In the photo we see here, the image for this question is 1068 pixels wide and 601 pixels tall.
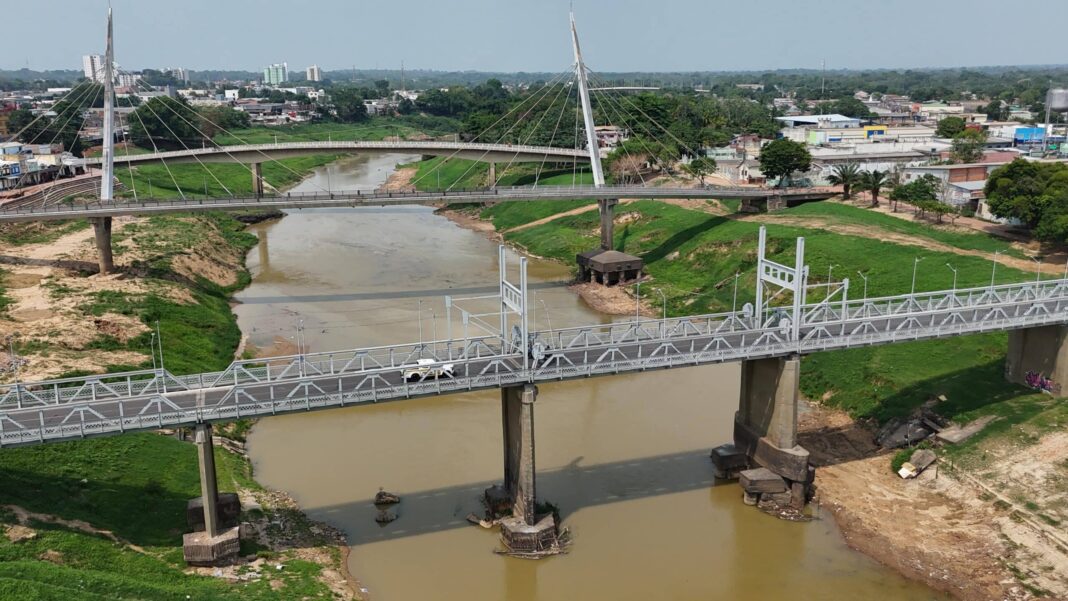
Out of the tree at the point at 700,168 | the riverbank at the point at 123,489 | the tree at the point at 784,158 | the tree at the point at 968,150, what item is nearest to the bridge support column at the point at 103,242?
the riverbank at the point at 123,489

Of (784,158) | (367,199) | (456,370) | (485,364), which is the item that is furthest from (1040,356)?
(784,158)

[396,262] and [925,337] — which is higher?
[925,337]

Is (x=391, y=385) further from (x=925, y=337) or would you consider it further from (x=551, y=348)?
(x=925, y=337)

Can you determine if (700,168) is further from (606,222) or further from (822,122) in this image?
(822,122)

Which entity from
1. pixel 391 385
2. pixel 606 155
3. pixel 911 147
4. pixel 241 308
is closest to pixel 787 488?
pixel 391 385

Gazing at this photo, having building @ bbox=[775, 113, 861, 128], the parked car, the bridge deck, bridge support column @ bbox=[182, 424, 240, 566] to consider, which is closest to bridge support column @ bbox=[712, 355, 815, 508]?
the bridge deck

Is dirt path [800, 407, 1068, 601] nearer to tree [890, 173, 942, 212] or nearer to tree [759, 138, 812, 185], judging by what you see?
tree [890, 173, 942, 212]
